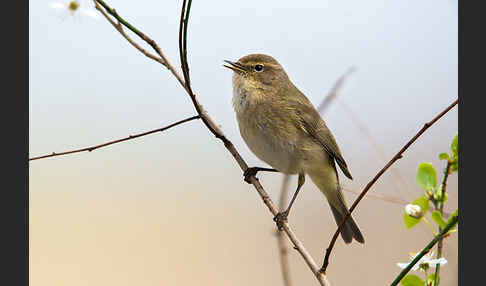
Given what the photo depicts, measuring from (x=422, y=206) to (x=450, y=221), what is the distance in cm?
13

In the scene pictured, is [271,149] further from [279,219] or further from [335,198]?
[279,219]

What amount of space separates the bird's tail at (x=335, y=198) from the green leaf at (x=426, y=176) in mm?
1795

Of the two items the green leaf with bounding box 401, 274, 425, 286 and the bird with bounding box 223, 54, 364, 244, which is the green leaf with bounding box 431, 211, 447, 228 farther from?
the bird with bounding box 223, 54, 364, 244

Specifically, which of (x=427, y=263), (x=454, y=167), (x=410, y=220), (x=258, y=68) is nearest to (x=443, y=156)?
(x=454, y=167)

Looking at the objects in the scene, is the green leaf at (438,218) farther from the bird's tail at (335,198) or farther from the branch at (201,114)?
the bird's tail at (335,198)

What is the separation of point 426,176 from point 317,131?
5.93 feet

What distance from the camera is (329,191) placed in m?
2.98

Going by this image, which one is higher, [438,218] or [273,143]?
[438,218]

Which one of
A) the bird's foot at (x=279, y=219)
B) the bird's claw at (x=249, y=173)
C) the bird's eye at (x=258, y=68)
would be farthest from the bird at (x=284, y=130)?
the bird's foot at (x=279, y=219)

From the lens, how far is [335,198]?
3.00 metres

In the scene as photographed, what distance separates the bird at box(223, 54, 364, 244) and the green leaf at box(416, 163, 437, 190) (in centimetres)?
149


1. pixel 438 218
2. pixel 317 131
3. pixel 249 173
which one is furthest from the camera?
pixel 317 131

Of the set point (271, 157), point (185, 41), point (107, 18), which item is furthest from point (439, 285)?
point (271, 157)

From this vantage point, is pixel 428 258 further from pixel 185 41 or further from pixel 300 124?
pixel 300 124
